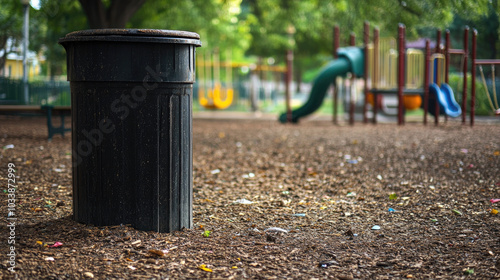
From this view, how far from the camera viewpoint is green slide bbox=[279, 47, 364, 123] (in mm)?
14711

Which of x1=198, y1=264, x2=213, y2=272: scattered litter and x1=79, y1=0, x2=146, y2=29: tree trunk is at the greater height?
x1=79, y1=0, x2=146, y2=29: tree trunk

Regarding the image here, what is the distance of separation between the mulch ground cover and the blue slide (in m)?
4.68

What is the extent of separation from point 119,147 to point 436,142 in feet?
22.5

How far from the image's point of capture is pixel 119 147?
3.85m

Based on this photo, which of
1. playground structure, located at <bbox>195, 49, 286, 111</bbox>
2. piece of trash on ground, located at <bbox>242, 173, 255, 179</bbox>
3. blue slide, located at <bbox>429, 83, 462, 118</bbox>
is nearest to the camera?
piece of trash on ground, located at <bbox>242, 173, 255, 179</bbox>

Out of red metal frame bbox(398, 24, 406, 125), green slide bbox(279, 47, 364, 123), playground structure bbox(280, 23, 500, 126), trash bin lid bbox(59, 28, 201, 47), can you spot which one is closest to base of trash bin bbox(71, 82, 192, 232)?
trash bin lid bbox(59, 28, 201, 47)

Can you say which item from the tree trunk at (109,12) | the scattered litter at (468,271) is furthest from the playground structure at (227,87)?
the scattered litter at (468,271)

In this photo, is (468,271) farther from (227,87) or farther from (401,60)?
(227,87)

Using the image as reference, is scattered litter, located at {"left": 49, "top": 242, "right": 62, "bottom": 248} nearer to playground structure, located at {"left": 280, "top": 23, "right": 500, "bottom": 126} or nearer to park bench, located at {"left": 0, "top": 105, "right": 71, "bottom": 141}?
park bench, located at {"left": 0, "top": 105, "right": 71, "bottom": 141}

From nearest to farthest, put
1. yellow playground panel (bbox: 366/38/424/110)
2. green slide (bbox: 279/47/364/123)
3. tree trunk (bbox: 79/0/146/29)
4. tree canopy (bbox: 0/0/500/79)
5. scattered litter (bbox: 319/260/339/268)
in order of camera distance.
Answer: scattered litter (bbox: 319/260/339/268) → tree trunk (bbox: 79/0/146/29) → tree canopy (bbox: 0/0/500/79) → green slide (bbox: 279/47/364/123) → yellow playground panel (bbox: 366/38/424/110)

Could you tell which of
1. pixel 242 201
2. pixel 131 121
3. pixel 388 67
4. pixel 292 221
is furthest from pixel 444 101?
pixel 131 121

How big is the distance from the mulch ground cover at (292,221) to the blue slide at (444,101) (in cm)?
468

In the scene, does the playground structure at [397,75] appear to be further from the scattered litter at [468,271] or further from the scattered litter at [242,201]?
the scattered litter at [468,271]

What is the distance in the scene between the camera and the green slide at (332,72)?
579 inches
